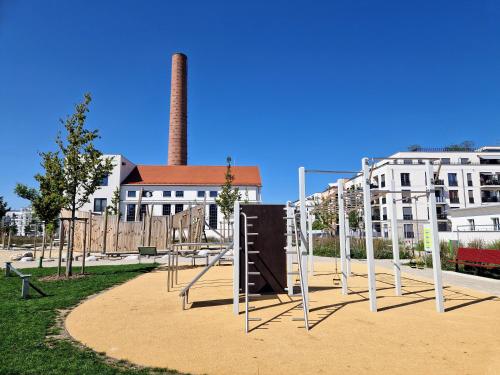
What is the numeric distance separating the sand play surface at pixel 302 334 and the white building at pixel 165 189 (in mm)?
43789

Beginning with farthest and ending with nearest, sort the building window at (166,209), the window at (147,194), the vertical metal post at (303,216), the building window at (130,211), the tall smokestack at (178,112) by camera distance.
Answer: the tall smokestack at (178,112) → the building window at (166,209) → the window at (147,194) → the building window at (130,211) → the vertical metal post at (303,216)

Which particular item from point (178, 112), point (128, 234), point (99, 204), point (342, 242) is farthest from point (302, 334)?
point (178, 112)

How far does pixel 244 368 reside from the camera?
4.53m

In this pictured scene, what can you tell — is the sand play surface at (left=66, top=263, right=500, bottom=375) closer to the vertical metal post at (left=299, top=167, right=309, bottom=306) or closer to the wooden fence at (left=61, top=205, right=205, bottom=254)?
the vertical metal post at (left=299, top=167, right=309, bottom=306)

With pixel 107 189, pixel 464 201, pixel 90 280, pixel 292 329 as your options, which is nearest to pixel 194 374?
pixel 292 329

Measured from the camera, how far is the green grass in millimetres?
4398

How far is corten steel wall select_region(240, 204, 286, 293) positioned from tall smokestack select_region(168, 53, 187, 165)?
50.2m

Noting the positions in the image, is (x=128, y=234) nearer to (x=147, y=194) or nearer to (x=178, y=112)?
(x=147, y=194)

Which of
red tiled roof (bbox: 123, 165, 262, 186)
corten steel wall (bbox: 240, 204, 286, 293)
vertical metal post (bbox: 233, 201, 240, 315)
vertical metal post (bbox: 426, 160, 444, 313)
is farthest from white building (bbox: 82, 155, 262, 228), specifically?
vertical metal post (bbox: 426, 160, 444, 313)

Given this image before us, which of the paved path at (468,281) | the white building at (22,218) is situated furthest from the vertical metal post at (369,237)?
the white building at (22,218)

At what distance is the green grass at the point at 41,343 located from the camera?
440 cm

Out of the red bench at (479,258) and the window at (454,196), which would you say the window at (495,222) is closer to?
the red bench at (479,258)

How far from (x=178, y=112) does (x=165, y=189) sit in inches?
521

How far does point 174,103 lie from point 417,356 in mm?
57361
